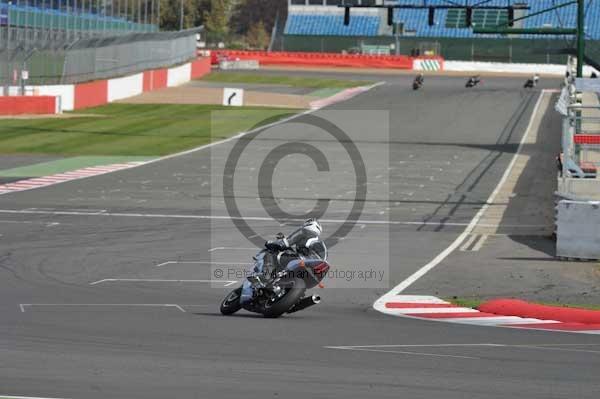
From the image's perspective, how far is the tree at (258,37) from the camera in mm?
171000

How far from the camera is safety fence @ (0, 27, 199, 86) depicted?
2451 inches

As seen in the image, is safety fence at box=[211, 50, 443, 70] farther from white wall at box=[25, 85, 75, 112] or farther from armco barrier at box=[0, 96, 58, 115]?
armco barrier at box=[0, 96, 58, 115]

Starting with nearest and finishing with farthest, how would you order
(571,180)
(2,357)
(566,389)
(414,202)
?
(566,389)
(2,357)
(571,180)
(414,202)

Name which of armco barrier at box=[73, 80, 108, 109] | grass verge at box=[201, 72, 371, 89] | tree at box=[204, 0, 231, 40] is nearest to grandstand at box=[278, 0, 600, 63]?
tree at box=[204, 0, 231, 40]

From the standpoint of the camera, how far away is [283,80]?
3752 inches

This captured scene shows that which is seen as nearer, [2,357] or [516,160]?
[2,357]

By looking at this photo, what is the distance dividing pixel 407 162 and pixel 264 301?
1239 inches

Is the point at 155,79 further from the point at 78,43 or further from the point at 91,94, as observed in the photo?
the point at 91,94

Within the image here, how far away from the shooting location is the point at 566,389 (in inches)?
466

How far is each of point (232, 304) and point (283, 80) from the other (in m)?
78.8

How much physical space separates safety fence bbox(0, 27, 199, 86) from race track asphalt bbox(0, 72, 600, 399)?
16.9 metres

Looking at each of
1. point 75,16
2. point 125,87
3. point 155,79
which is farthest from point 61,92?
point 75,16

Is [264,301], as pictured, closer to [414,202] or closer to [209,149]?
[414,202]

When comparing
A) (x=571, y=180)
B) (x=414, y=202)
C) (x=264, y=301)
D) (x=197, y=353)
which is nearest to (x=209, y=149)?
(x=414, y=202)
